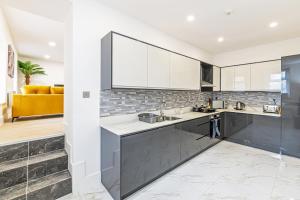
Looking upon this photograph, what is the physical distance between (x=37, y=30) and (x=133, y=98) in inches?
123

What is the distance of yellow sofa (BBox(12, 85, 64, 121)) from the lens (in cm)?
354

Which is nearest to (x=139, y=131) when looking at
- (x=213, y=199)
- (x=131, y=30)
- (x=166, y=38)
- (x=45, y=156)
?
(x=213, y=199)

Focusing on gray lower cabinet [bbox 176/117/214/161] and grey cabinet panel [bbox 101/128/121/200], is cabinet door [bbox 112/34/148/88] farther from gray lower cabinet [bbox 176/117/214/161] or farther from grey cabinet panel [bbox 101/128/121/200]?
gray lower cabinet [bbox 176/117/214/161]

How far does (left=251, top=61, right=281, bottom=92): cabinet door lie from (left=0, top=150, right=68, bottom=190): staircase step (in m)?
4.25

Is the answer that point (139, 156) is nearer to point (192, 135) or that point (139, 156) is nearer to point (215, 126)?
point (192, 135)

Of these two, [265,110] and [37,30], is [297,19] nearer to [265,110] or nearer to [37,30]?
[265,110]

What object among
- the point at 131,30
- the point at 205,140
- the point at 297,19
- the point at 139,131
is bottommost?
the point at 205,140

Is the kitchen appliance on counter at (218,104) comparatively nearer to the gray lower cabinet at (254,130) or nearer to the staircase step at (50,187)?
the gray lower cabinet at (254,130)

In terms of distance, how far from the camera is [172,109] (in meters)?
3.36

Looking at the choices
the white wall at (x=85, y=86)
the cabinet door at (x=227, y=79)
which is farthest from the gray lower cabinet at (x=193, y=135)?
the cabinet door at (x=227, y=79)

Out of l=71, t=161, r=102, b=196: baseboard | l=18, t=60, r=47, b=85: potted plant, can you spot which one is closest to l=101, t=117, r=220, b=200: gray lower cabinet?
l=71, t=161, r=102, b=196: baseboard

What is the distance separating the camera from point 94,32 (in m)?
2.11

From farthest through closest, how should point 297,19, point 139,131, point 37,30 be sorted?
point 37,30 → point 297,19 → point 139,131

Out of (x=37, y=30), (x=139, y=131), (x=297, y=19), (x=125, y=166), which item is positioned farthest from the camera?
(x=37, y=30)
